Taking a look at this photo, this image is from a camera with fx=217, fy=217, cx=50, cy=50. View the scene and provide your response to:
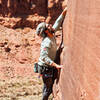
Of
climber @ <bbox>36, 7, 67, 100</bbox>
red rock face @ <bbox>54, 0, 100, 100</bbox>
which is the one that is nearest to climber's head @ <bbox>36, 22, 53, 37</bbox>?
climber @ <bbox>36, 7, 67, 100</bbox>

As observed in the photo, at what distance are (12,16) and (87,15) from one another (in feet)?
51.2

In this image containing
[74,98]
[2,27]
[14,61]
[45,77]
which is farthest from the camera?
[2,27]

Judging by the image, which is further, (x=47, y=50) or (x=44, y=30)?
(x=44, y=30)

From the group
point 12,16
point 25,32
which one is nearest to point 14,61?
point 25,32

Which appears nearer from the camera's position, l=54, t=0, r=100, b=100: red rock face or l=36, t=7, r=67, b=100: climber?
l=54, t=0, r=100, b=100: red rock face

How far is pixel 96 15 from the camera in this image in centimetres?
171

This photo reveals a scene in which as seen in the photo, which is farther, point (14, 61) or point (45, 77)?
point (14, 61)

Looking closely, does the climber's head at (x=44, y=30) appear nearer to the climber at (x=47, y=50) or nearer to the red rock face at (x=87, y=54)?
the climber at (x=47, y=50)

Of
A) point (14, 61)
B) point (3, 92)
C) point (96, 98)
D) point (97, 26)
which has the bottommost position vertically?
point (14, 61)

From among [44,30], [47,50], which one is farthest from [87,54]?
[44,30]

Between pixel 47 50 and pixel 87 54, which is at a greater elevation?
pixel 87 54

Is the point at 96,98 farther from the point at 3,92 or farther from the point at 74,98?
the point at 3,92

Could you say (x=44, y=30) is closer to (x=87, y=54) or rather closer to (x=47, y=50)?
(x=47, y=50)

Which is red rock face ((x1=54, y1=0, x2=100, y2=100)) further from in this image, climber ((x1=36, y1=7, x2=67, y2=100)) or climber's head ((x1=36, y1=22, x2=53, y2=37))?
climber's head ((x1=36, y1=22, x2=53, y2=37))
